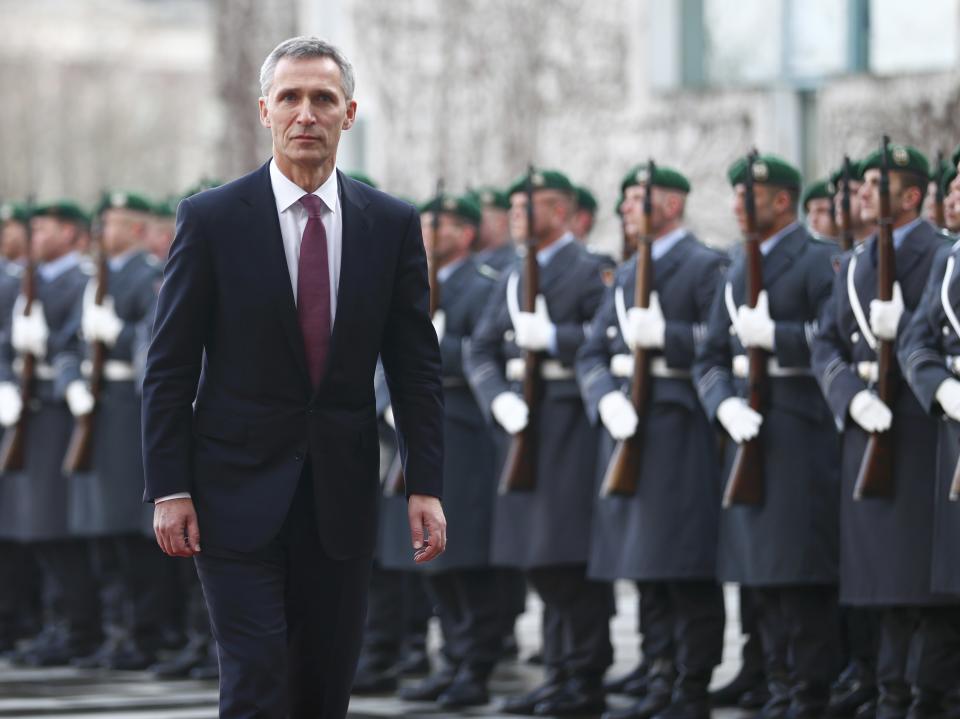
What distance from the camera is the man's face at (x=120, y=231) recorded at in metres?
11.1

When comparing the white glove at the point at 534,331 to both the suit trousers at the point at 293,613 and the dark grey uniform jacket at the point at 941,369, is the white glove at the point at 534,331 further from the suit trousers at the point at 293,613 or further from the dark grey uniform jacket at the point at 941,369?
the suit trousers at the point at 293,613

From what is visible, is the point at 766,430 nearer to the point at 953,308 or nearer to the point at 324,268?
the point at 953,308

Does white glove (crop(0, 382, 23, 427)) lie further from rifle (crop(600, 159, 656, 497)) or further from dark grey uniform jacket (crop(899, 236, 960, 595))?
dark grey uniform jacket (crop(899, 236, 960, 595))

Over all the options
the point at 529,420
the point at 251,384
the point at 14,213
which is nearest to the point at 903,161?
the point at 529,420

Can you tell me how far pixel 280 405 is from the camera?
5348 millimetres

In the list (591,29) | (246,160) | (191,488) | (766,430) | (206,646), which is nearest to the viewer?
(191,488)

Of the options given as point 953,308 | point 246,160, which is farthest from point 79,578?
point 246,160

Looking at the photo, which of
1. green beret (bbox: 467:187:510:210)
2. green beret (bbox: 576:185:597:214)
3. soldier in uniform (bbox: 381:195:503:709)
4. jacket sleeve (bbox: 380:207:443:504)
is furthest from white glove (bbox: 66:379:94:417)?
jacket sleeve (bbox: 380:207:443:504)

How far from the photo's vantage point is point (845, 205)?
888 centimetres

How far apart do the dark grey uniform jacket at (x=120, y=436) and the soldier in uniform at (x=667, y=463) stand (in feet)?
9.52

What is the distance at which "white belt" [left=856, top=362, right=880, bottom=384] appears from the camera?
26.0 ft

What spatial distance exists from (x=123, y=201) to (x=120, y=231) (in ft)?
0.52

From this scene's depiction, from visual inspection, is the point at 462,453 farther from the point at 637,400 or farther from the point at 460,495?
the point at 637,400

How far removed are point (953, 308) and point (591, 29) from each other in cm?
976
